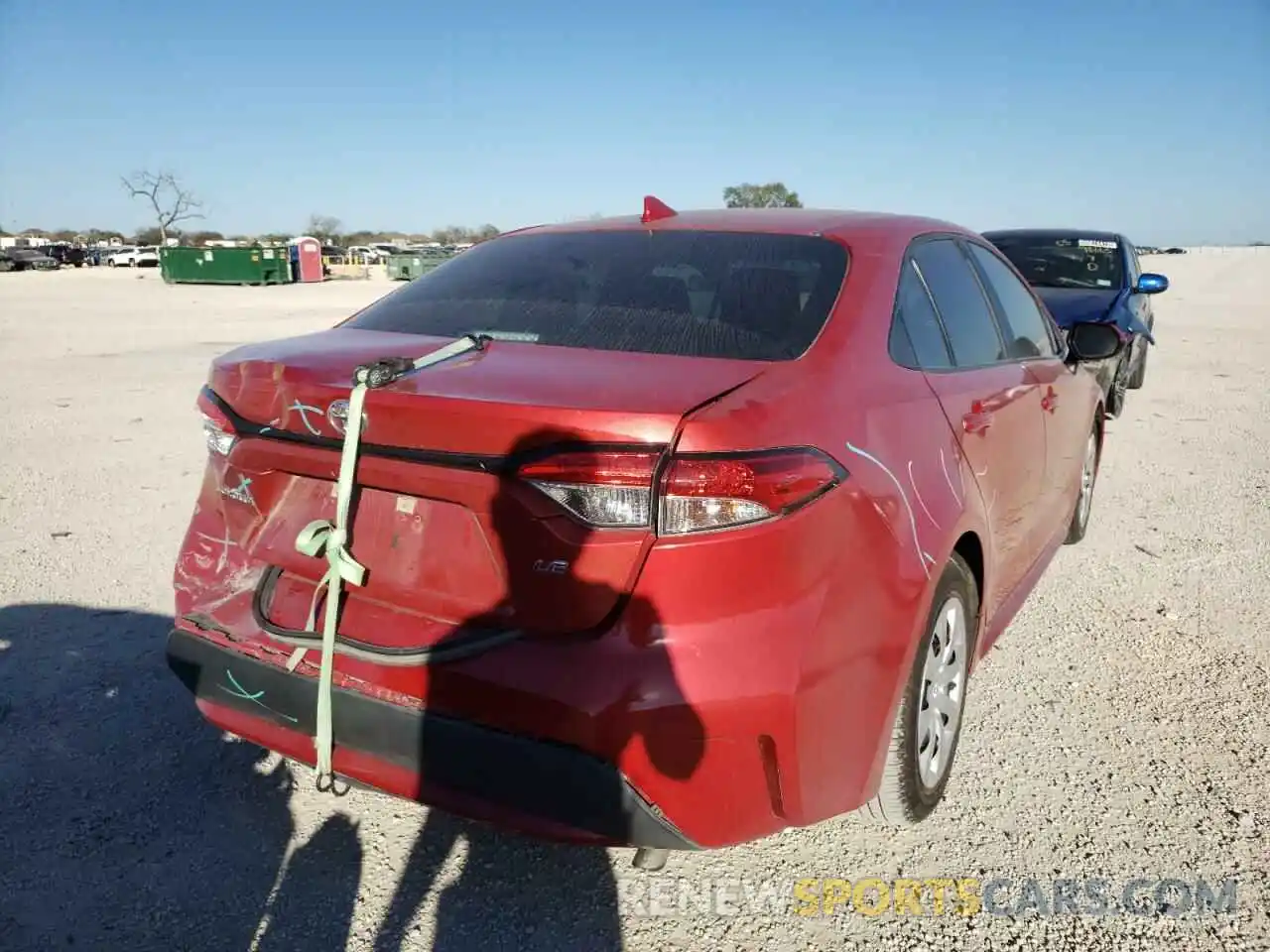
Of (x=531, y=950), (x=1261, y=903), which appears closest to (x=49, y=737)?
(x=531, y=950)

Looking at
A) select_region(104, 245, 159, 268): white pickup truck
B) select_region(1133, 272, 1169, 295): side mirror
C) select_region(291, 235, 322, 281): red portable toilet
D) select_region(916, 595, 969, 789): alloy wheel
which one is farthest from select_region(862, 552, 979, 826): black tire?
select_region(104, 245, 159, 268): white pickup truck

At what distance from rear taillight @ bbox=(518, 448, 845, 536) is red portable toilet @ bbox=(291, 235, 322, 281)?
42.1 meters

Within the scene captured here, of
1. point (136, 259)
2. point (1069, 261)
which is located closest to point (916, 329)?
point (1069, 261)

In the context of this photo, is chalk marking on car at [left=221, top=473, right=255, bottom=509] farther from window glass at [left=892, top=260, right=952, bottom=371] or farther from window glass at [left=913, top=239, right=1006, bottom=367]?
window glass at [left=913, top=239, right=1006, bottom=367]

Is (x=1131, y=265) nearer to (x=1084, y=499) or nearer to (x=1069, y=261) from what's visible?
(x=1069, y=261)

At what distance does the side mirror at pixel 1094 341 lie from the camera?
12.4ft

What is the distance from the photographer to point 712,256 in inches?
104

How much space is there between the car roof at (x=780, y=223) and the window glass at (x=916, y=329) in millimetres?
174

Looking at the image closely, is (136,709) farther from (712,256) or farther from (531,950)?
(712,256)

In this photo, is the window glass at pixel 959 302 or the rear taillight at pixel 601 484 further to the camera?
the window glass at pixel 959 302

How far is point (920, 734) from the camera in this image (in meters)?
2.48

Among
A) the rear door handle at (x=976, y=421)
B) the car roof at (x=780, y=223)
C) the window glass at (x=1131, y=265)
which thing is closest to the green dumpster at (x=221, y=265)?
the window glass at (x=1131, y=265)

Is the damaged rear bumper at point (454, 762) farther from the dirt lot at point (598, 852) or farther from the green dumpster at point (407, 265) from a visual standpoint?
the green dumpster at point (407, 265)

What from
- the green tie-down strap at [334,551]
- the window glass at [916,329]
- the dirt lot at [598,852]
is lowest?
the dirt lot at [598,852]
